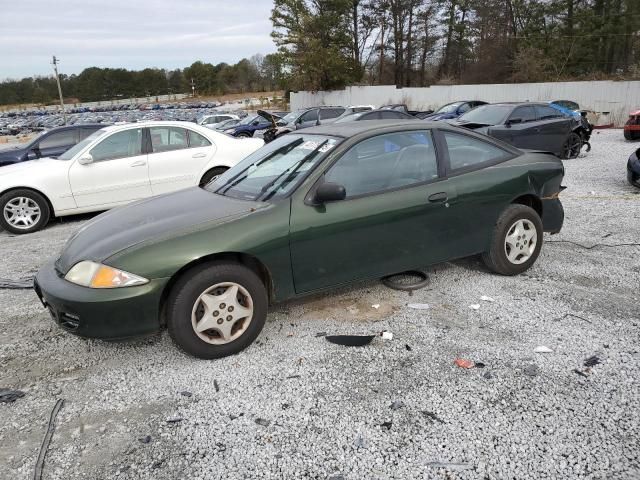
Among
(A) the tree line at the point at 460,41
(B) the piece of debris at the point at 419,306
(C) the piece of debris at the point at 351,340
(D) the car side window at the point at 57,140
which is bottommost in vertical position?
(C) the piece of debris at the point at 351,340

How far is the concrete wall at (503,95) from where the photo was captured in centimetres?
2578

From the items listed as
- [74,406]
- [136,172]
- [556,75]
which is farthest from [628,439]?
[556,75]

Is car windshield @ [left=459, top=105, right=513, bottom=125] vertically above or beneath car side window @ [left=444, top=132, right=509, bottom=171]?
above

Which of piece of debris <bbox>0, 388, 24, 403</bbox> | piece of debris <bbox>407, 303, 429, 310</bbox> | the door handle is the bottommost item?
piece of debris <bbox>0, 388, 24, 403</bbox>

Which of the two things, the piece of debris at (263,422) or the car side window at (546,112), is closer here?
the piece of debris at (263,422)

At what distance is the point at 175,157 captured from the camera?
7793 millimetres

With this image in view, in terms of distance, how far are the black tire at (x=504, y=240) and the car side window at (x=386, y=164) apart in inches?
34.5

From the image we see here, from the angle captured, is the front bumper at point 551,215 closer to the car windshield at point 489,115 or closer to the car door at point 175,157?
the car door at point 175,157

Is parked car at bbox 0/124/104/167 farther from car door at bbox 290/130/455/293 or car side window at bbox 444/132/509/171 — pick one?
car side window at bbox 444/132/509/171

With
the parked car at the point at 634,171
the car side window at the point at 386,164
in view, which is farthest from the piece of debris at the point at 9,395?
the parked car at the point at 634,171

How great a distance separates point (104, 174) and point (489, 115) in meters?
8.68

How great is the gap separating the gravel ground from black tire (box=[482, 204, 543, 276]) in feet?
0.48

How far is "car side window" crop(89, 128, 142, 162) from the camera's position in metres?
7.41

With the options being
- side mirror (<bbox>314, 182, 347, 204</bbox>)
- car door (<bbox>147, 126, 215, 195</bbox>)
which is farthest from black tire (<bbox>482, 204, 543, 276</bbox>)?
car door (<bbox>147, 126, 215, 195</bbox>)
